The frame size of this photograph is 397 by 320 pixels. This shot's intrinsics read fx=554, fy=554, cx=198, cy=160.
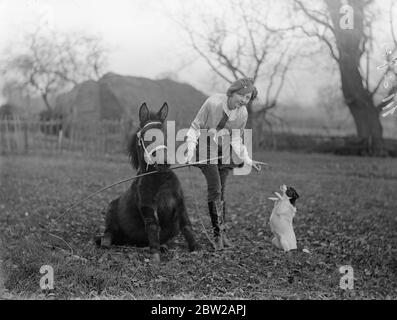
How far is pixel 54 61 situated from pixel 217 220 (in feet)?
12.9

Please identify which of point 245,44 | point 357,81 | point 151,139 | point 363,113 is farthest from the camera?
point 363,113

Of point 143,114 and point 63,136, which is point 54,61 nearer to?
point 63,136

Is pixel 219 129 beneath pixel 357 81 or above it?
beneath

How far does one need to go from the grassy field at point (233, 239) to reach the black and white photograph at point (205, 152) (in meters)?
0.03

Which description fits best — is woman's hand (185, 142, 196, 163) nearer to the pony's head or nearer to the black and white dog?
the pony's head

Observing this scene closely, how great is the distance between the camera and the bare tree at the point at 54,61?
7945 millimetres

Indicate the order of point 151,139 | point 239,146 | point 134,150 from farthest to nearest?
point 239,146 < point 134,150 < point 151,139

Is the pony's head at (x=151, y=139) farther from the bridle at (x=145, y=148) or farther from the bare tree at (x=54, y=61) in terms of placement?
the bare tree at (x=54, y=61)

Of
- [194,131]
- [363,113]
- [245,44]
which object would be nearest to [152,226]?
[194,131]

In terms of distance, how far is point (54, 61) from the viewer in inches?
340

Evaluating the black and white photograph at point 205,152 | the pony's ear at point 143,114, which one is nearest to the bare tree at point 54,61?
the black and white photograph at point 205,152

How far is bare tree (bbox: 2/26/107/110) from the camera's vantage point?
795 centimetres
